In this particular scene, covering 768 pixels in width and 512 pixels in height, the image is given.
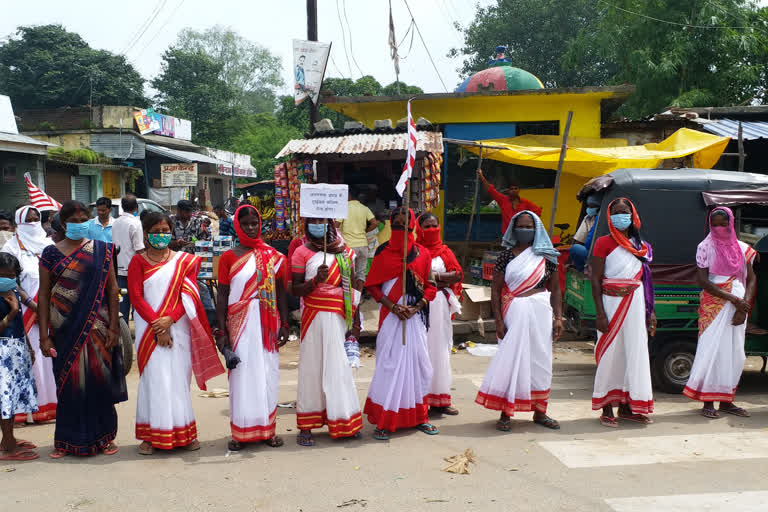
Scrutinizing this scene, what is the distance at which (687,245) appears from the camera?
22.5 feet

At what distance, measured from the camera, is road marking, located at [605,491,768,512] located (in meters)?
3.81

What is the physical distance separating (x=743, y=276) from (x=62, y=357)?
5.62 meters

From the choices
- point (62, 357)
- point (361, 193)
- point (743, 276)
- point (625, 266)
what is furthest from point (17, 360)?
point (361, 193)

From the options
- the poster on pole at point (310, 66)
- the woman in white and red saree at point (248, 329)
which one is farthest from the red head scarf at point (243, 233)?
the poster on pole at point (310, 66)

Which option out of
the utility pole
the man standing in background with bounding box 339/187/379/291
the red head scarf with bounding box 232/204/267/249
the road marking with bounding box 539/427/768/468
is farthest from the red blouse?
the utility pole

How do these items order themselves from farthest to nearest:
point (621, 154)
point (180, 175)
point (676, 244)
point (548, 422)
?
point (180, 175)
point (621, 154)
point (676, 244)
point (548, 422)

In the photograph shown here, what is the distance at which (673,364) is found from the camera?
6656 mm

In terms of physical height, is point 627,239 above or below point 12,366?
above

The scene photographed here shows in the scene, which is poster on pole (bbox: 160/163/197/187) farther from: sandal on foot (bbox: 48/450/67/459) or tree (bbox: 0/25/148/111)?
tree (bbox: 0/25/148/111)

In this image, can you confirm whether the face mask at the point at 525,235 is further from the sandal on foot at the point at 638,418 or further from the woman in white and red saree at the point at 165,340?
the woman in white and red saree at the point at 165,340

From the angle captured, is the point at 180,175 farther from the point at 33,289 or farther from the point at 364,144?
the point at 33,289

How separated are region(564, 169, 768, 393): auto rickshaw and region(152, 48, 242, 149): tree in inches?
1447

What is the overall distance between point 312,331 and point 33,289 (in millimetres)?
2771

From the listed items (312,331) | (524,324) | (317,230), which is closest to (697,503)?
(524,324)
